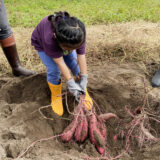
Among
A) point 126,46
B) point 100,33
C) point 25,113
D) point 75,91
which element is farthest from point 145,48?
point 25,113

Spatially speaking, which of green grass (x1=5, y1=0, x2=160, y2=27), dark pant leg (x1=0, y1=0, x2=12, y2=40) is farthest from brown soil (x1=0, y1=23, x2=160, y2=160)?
green grass (x1=5, y1=0, x2=160, y2=27)

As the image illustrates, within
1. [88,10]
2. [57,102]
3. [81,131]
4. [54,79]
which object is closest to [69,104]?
[57,102]

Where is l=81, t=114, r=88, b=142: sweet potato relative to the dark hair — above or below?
below

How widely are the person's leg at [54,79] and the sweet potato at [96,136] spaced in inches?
18.2

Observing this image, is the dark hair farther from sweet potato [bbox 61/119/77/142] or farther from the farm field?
sweet potato [bbox 61/119/77/142]

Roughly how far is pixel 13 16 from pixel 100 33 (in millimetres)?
2617

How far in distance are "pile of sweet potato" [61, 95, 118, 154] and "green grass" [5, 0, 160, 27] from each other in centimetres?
329

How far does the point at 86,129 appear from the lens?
2.02 m

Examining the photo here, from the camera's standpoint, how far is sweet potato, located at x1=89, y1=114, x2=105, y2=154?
6.36ft

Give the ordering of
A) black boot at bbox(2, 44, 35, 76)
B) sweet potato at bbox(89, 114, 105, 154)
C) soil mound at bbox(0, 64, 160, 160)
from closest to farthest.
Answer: soil mound at bbox(0, 64, 160, 160), sweet potato at bbox(89, 114, 105, 154), black boot at bbox(2, 44, 35, 76)

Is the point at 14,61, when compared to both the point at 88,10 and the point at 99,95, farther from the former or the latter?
the point at 88,10

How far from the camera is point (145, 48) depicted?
351cm

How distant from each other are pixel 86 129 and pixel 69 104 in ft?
1.76

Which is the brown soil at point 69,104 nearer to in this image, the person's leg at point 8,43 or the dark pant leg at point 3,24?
the person's leg at point 8,43
